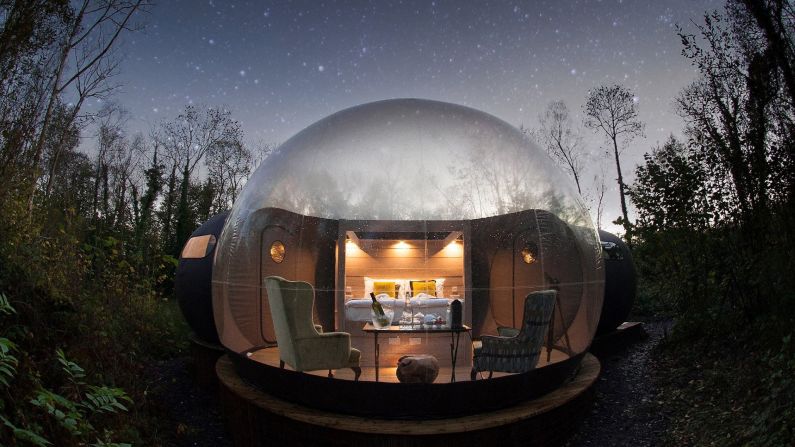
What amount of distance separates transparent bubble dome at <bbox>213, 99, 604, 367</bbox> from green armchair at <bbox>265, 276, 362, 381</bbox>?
18 cm

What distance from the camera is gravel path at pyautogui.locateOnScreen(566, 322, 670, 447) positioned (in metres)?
4.73

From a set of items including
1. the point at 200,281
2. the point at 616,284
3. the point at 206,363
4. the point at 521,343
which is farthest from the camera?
the point at 616,284

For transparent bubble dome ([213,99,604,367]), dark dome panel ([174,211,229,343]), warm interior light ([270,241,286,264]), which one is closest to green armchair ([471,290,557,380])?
transparent bubble dome ([213,99,604,367])

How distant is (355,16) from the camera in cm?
745

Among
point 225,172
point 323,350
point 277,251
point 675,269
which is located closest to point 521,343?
point 323,350

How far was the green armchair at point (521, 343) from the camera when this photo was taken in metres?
4.32

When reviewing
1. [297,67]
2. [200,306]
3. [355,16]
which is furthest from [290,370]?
[355,16]

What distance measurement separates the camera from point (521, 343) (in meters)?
4.32

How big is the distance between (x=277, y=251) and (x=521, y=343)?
2606mm

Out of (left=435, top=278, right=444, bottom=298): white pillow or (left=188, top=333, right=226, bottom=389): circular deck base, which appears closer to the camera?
(left=435, top=278, right=444, bottom=298): white pillow

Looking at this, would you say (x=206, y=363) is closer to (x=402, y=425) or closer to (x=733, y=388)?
(x=402, y=425)

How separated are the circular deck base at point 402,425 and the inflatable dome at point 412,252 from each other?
0.49 ft

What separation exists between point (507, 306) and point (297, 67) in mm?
5253

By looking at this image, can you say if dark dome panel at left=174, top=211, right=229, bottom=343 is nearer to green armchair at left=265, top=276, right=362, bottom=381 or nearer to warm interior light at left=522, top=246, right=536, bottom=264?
green armchair at left=265, top=276, right=362, bottom=381
